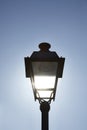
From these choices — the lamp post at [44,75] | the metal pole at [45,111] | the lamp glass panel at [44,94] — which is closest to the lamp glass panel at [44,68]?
the lamp post at [44,75]

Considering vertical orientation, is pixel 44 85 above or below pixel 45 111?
above

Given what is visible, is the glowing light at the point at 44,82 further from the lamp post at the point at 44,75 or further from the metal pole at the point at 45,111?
the metal pole at the point at 45,111

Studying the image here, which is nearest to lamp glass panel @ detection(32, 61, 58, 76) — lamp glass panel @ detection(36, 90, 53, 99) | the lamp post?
the lamp post

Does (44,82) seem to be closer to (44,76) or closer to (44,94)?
(44,76)

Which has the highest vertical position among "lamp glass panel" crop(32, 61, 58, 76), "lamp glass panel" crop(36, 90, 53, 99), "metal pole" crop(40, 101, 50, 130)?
"lamp glass panel" crop(32, 61, 58, 76)

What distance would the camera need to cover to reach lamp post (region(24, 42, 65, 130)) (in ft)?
15.8

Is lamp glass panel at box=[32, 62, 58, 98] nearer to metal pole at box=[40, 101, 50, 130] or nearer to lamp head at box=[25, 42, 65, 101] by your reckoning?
lamp head at box=[25, 42, 65, 101]

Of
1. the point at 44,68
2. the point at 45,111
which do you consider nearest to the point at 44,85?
the point at 44,68

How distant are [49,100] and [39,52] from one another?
86 centimetres

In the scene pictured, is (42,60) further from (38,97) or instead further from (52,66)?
(38,97)

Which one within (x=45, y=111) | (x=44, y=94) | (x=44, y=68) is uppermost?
(x=44, y=68)

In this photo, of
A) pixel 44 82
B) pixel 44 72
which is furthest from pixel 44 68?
pixel 44 82

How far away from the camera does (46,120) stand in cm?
482

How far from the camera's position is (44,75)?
486cm
